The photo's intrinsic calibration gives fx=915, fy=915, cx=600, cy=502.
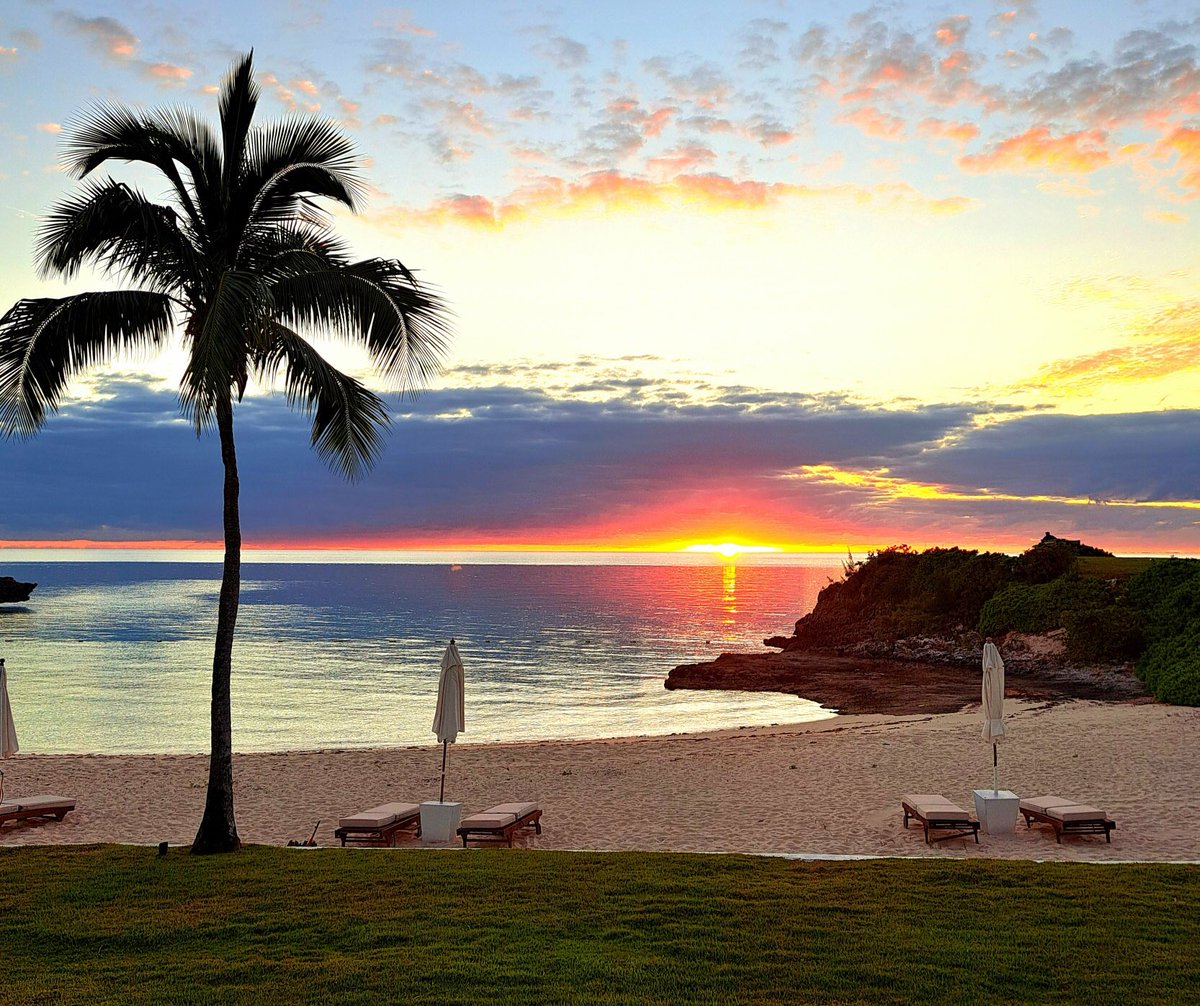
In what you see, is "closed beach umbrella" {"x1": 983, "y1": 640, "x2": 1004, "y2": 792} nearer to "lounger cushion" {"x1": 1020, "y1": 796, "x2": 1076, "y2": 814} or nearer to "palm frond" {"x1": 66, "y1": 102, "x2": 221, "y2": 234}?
"lounger cushion" {"x1": 1020, "y1": 796, "x2": 1076, "y2": 814}

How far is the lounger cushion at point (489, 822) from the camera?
13.3m

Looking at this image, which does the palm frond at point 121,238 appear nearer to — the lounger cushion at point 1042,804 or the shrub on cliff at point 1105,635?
the lounger cushion at point 1042,804

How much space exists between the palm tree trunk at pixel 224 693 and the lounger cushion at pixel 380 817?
6.25ft

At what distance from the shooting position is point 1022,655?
46.9 metres

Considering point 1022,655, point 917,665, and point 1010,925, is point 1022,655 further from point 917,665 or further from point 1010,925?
point 1010,925

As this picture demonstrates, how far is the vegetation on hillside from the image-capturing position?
130 feet

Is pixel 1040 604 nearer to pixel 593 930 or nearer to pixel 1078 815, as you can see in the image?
pixel 1078 815

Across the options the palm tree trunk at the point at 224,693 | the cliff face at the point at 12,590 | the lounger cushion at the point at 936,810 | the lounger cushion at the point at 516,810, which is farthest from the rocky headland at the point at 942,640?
the cliff face at the point at 12,590

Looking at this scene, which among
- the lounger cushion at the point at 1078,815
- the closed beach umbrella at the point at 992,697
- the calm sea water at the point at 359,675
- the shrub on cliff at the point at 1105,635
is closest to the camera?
the lounger cushion at the point at 1078,815

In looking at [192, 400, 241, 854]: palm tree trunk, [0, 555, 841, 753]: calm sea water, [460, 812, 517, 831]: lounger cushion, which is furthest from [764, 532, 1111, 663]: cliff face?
[192, 400, 241, 854]: palm tree trunk

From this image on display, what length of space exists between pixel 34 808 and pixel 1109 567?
56.8 metres

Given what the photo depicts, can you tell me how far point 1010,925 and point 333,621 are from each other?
100 m

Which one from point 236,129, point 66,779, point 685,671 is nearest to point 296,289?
point 236,129

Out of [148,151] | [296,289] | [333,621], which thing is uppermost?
[148,151]
